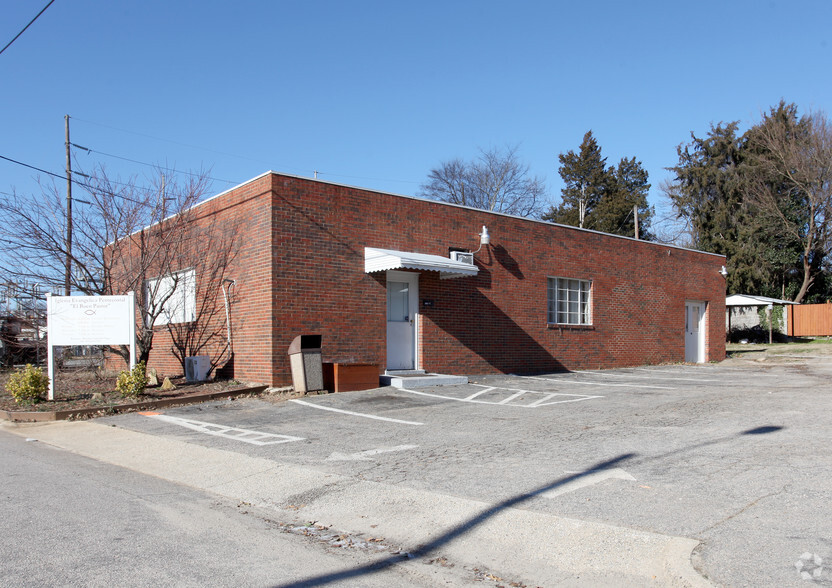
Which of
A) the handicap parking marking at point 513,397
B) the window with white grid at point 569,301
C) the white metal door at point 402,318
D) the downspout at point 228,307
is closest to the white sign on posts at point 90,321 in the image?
the downspout at point 228,307

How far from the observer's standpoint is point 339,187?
1462cm

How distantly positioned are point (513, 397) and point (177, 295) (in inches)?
367

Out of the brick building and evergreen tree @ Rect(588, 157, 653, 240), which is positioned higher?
evergreen tree @ Rect(588, 157, 653, 240)

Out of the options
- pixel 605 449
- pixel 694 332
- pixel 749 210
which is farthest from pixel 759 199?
pixel 605 449

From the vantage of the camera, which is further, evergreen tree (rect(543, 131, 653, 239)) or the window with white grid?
evergreen tree (rect(543, 131, 653, 239))

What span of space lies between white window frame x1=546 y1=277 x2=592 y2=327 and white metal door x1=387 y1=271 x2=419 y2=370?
5010 mm

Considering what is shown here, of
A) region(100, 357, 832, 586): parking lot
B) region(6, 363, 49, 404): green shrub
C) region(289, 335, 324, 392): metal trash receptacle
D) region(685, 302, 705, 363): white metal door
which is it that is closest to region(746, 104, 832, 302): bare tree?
region(685, 302, 705, 363): white metal door

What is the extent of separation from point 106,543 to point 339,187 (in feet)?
34.7

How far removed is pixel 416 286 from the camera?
15.8 metres

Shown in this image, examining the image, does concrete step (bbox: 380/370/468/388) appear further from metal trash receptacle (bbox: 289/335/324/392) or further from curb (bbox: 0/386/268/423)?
curb (bbox: 0/386/268/423)

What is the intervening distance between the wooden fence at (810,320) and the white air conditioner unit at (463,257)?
3185cm

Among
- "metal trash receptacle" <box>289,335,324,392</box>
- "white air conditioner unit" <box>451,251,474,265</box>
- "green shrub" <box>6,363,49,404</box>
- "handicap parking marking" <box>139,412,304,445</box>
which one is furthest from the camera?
"white air conditioner unit" <box>451,251,474,265</box>

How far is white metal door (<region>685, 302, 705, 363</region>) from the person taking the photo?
81.0ft

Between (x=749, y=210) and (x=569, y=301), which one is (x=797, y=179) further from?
(x=569, y=301)
